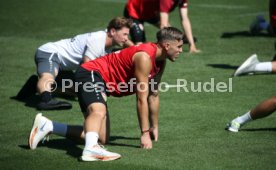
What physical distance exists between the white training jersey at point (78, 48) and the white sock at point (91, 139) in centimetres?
309

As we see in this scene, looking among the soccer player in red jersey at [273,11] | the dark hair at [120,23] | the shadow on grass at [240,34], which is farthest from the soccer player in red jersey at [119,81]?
the shadow on grass at [240,34]

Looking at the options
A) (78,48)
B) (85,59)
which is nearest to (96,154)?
(85,59)

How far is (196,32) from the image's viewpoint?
16891 millimetres

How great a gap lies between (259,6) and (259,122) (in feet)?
37.3

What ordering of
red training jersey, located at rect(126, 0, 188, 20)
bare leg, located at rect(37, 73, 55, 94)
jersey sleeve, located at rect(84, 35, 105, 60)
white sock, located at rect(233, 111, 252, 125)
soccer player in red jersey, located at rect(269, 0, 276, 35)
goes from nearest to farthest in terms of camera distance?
1. white sock, located at rect(233, 111, 252, 125)
2. jersey sleeve, located at rect(84, 35, 105, 60)
3. bare leg, located at rect(37, 73, 55, 94)
4. soccer player in red jersey, located at rect(269, 0, 276, 35)
5. red training jersey, located at rect(126, 0, 188, 20)

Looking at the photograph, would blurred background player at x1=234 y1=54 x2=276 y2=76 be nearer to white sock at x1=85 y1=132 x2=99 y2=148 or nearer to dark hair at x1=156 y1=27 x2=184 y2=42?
dark hair at x1=156 y1=27 x2=184 y2=42

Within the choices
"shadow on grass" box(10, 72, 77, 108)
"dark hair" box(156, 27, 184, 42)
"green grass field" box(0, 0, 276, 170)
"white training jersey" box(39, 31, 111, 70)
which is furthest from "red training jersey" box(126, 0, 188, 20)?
"dark hair" box(156, 27, 184, 42)

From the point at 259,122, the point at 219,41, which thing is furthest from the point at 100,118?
the point at 219,41

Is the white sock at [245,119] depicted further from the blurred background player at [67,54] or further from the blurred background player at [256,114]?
the blurred background player at [67,54]

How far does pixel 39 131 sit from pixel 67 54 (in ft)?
9.68

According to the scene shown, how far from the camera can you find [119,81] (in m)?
8.02

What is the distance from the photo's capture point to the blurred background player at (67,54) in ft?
33.1

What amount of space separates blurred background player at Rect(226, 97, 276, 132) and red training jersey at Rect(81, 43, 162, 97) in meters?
1.28

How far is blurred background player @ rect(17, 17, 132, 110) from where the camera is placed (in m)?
10.1
